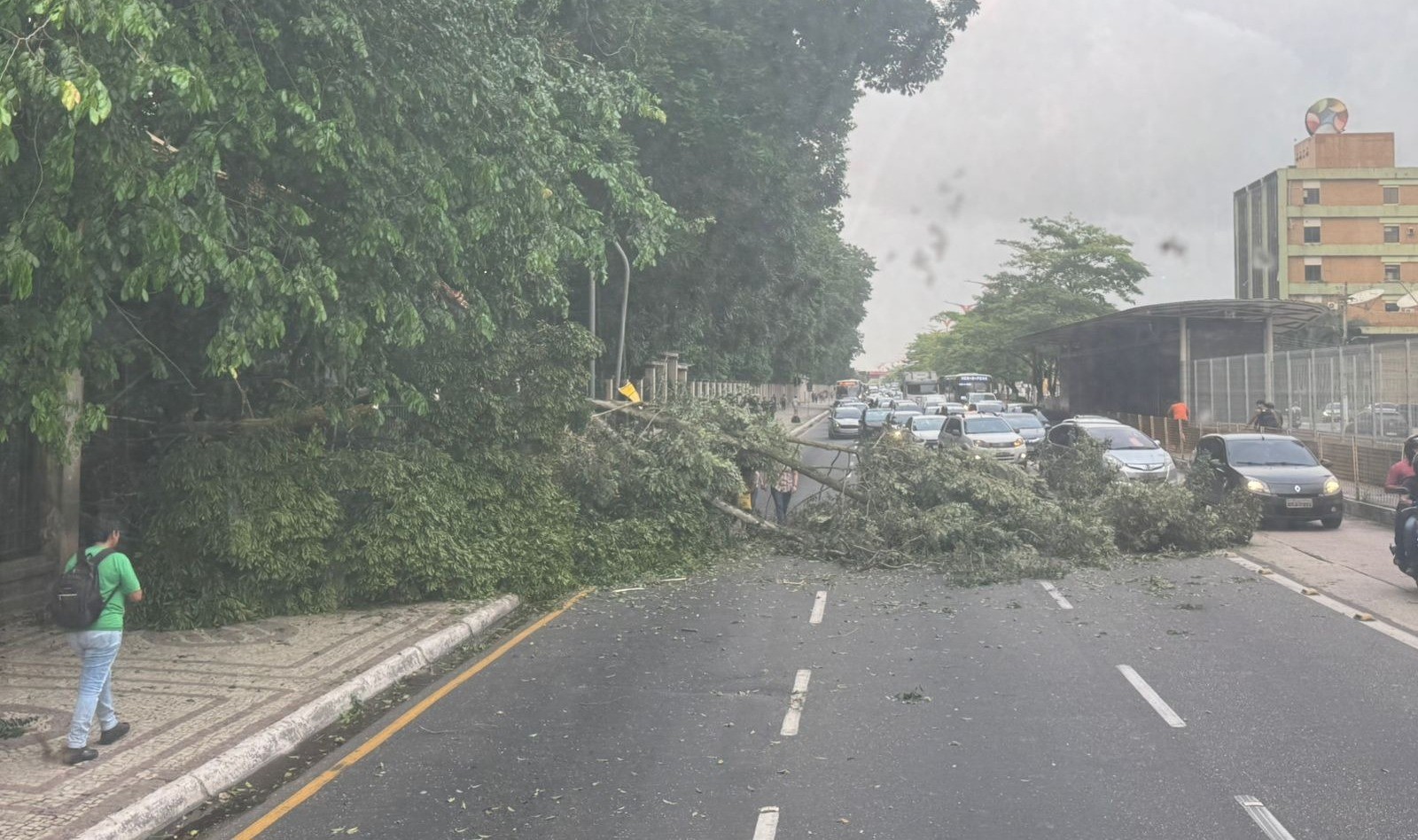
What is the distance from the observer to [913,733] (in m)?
7.70

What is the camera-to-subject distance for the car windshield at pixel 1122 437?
24328 mm

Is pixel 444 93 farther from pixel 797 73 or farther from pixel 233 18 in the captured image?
pixel 797 73

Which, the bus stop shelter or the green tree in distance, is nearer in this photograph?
the bus stop shelter

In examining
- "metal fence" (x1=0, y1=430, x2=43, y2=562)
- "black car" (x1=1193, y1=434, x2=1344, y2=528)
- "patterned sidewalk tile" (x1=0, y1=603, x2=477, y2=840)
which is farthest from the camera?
"black car" (x1=1193, y1=434, x2=1344, y2=528)

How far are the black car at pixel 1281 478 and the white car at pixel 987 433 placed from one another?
8530 mm

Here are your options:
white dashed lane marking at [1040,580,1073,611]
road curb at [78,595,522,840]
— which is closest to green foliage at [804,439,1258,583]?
white dashed lane marking at [1040,580,1073,611]

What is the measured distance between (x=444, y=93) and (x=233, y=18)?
68.8 inches

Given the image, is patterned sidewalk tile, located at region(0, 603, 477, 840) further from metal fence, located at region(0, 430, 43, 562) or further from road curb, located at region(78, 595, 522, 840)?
metal fence, located at region(0, 430, 43, 562)

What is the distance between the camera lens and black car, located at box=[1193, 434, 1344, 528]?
63.5ft

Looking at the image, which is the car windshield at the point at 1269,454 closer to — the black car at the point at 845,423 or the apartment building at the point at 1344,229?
the black car at the point at 845,423

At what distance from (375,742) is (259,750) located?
2.48 ft

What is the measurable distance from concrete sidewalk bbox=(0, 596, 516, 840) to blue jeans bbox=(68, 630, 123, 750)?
0.21 m

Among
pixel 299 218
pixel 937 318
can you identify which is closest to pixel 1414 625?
pixel 299 218

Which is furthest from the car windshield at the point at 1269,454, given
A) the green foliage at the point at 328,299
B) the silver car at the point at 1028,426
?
the silver car at the point at 1028,426
